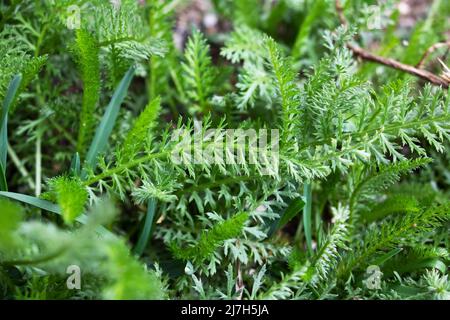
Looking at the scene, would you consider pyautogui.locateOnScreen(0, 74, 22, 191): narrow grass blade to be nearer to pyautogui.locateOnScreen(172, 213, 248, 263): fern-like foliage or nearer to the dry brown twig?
pyautogui.locateOnScreen(172, 213, 248, 263): fern-like foliage

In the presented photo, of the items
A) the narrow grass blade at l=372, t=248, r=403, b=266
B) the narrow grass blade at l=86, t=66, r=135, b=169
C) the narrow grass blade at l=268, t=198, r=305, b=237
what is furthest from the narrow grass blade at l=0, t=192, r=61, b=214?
the narrow grass blade at l=372, t=248, r=403, b=266

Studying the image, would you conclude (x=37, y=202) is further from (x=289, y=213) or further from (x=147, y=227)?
(x=289, y=213)

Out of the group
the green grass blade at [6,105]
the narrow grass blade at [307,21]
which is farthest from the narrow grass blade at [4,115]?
the narrow grass blade at [307,21]

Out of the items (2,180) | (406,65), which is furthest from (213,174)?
(406,65)

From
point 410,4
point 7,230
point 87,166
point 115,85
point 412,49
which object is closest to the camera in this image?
point 7,230

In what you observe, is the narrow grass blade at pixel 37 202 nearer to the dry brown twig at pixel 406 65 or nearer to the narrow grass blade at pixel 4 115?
the narrow grass blade at pixel 4 115
